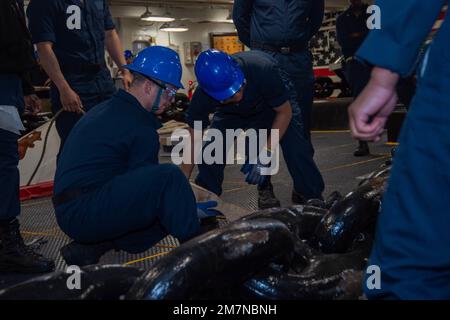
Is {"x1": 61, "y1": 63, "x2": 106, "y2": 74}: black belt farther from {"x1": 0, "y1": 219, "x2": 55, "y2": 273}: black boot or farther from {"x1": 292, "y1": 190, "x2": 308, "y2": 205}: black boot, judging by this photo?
{"x1": 292, "y1": 190, "x2": 308, "y2": 205}: black boot

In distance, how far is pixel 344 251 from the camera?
62.5 inches

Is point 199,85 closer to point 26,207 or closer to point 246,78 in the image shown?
point 246,78

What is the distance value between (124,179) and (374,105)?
1.21 m

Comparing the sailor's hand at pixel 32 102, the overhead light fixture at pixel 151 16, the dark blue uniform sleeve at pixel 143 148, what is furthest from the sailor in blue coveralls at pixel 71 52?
the overhead light fixture at pixel 151 16

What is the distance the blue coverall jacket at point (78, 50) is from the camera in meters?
2.93

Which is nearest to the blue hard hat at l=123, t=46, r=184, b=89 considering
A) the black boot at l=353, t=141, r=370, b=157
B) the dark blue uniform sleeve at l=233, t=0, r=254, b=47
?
the dark blue uniform sleeve at l=233, t=0, r=254, b=47

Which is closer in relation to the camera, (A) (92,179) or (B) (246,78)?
(A) (92,179)

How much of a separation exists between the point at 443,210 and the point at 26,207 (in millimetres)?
3428

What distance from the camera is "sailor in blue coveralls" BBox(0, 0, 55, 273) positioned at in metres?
2.54

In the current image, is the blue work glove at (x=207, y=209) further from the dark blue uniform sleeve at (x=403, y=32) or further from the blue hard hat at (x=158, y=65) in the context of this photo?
the dark blue uniform sleeve at (x=403, y=32)

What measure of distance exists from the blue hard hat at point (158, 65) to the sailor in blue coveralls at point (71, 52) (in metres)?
0.71

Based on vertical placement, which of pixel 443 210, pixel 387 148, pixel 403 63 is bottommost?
pixel 387 148
